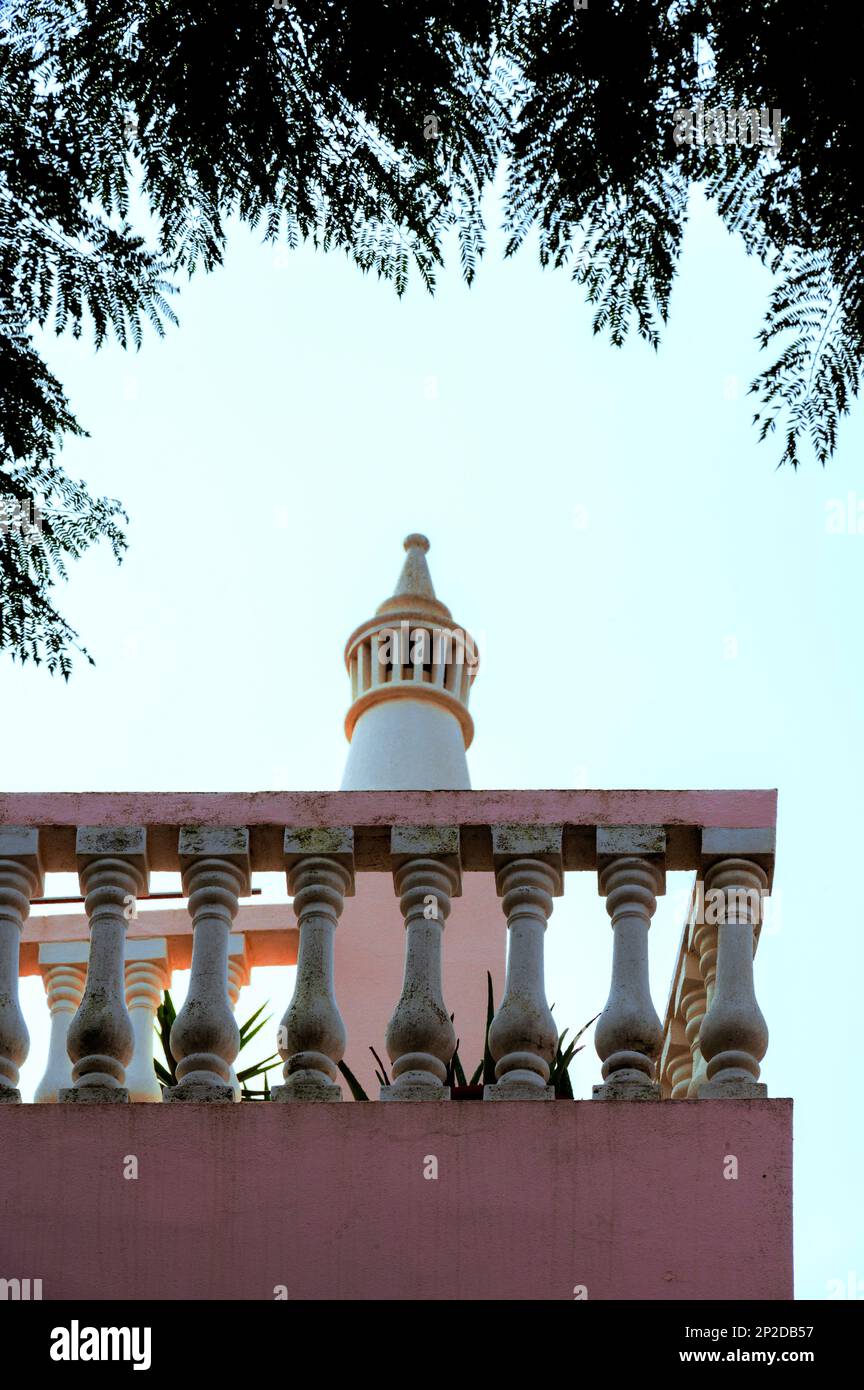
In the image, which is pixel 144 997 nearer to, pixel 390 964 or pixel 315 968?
pixel 315 968

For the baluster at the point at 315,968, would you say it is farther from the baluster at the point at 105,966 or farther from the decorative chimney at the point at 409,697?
the decorative chimney at the point at 409,697

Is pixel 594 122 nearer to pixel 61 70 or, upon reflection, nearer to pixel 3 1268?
pixel 61 70

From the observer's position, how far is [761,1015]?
4.74 meters

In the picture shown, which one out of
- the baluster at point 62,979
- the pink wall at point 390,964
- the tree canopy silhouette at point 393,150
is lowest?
the baluster at point 62,979

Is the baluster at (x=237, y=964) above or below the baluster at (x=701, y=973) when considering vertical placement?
above

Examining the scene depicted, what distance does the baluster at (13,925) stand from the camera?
15.5 ft

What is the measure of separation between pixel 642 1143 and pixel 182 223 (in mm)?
2792

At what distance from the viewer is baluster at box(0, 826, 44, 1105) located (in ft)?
15.5

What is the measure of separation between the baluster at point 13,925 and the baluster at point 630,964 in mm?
1476

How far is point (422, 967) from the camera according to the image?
4.86m

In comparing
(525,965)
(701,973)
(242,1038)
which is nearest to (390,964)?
(242,1038)

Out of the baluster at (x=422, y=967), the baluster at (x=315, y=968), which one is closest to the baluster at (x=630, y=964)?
the baluster at (x=422, y=967)

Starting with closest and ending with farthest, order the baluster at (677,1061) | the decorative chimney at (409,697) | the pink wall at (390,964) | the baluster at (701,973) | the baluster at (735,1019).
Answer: the baluster at (735,1019) → the baluster at (701,973) → the baluster at (677,1061) → the pink wall at (390,964) → the decorative chimney at (409,697)
